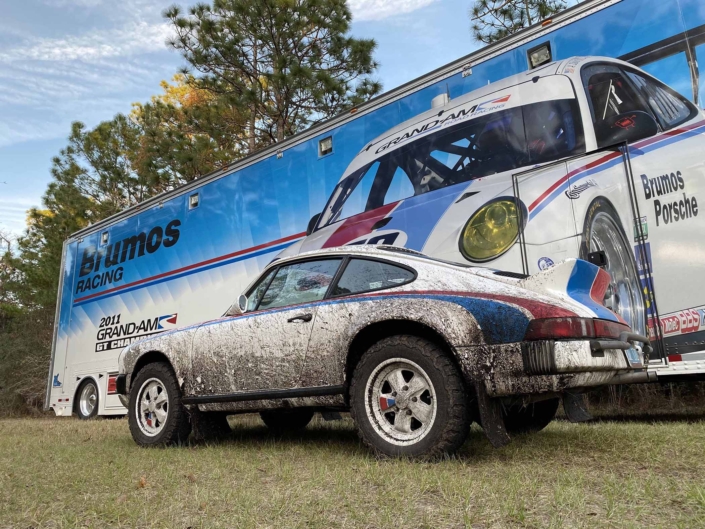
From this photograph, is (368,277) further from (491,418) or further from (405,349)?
(491,418)

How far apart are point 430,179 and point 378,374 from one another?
9.46 ft

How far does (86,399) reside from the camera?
35.6ft

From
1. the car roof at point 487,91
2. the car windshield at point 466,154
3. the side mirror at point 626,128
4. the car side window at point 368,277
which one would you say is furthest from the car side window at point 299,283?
the side mirror at point 626,128

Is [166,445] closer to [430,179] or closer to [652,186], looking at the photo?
[430,179]

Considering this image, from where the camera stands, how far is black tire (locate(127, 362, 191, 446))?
4.84 m

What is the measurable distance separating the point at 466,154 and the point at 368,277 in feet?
7.44

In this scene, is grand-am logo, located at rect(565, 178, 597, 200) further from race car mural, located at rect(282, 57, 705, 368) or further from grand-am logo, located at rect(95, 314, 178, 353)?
grand-am logo, located at rect(95, 314, 178, 353)

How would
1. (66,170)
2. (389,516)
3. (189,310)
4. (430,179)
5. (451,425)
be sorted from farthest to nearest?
1. (66,170)
2. (189,310)
3. (430,179)
4. (451,425)
5. (389,516)

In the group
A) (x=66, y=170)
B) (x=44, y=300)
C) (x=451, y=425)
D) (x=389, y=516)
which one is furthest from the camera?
(x=66, y=170)

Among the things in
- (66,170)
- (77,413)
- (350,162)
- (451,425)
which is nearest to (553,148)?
(350,162)

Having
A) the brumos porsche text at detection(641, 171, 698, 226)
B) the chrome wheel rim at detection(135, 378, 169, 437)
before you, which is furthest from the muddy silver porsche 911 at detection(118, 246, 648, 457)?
the brumos porsche text at detection(641, 171, 698, 226)

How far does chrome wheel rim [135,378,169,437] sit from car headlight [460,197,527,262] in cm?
309

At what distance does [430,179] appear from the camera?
19.7ft

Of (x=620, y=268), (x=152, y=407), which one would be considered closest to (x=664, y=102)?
(x=620, y=268)
